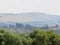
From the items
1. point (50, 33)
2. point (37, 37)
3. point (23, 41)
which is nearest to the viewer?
point (23, 41)

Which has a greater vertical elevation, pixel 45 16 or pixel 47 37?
pixel 47 37

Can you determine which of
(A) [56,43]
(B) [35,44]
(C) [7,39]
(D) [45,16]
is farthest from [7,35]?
(D) [45,16]

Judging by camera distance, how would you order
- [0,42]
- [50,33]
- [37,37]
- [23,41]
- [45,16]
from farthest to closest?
[45,16]
[50,33]
[37,37]
[23,41]
[0,42]

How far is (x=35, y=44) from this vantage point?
32906mm

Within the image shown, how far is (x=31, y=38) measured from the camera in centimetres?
3397

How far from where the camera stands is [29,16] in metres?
190

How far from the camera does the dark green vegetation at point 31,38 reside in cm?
2931

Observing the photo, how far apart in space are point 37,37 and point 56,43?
2751 millimetres

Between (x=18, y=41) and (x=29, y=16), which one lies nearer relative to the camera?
(x=18, y=41)

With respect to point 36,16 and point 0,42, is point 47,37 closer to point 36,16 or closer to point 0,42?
point 0,42

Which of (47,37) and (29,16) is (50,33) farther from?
(29,16)

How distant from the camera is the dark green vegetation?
2931 cm

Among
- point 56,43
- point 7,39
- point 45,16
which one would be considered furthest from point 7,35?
point 45,16

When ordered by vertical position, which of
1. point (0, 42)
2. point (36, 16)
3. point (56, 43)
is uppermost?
point (0, 42)
